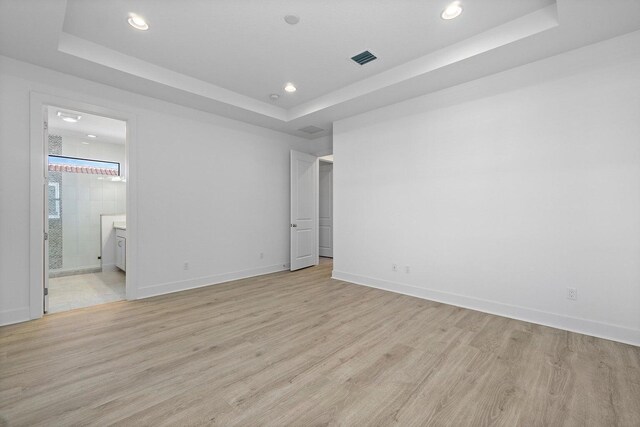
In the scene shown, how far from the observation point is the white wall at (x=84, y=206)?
5562 mm

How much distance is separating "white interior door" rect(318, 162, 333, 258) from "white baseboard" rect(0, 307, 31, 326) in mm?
5694

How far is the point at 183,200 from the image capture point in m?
4.31

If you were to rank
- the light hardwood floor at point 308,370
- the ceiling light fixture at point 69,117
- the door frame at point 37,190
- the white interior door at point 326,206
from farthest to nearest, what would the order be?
the white interior door at point 326,206
the ceiling light fixture at point 69,117
the door frame at point 37,190
the light hardwood floor at point 308,370

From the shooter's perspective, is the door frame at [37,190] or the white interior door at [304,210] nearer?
the door frame at [37,190]

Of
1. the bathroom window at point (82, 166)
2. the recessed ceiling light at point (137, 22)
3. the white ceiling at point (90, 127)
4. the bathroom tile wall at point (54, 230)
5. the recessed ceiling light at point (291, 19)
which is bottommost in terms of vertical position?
the bathroom tile wall at point (54, 230)

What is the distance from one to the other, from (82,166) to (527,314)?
26.5 ft

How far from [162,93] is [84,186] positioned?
11.6 feet

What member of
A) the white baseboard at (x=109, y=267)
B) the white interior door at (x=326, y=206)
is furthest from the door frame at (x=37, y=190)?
the white interior door at (x=326, y=206)

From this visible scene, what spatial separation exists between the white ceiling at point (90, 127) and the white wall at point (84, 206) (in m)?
0.23

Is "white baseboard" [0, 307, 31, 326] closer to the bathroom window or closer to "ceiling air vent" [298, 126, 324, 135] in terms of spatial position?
the bathroom window

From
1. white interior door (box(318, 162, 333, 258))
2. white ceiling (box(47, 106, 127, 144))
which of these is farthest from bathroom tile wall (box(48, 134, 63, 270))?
white interior door (box(318, 162, 333, 258))

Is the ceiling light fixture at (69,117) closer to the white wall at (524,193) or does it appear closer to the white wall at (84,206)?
the white wall at (84,206)

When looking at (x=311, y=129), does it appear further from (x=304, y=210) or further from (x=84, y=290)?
(x=84, y=290)

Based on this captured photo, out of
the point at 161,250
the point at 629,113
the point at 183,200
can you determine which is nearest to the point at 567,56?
the point at 629,113
